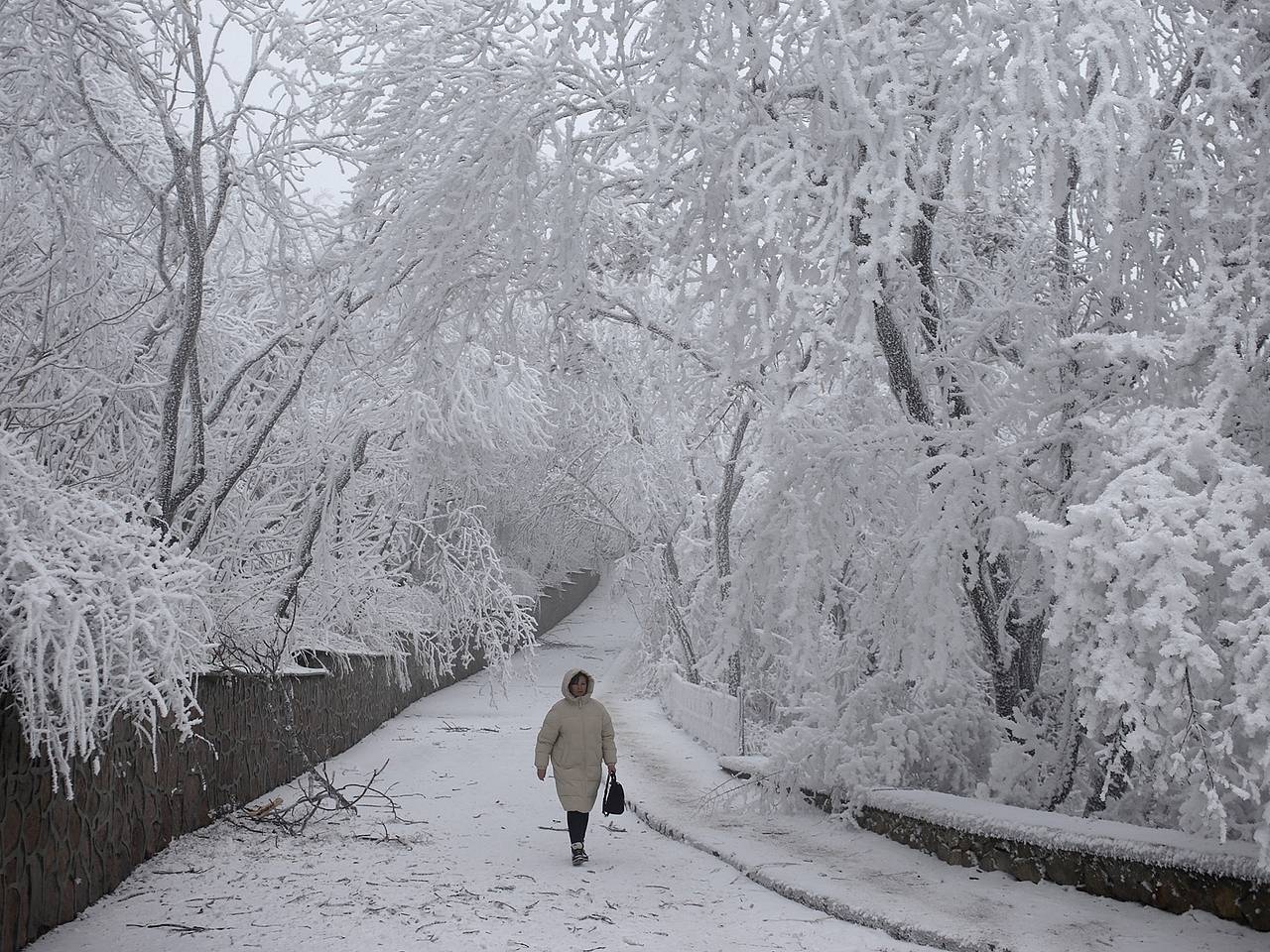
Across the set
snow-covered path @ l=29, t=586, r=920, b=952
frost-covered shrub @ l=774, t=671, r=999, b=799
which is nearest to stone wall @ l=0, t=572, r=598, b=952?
snow-covered path @ l=29, t=586, r=920, b=952

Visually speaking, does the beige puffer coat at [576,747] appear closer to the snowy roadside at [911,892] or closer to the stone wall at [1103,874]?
the snowy roadside at [911,892]

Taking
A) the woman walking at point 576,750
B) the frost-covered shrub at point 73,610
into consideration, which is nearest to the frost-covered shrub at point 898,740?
the woman walking at point 576,750

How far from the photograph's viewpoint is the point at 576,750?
359 inches

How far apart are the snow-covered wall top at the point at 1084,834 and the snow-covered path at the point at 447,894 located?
1.39m

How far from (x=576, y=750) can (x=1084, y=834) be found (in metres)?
3.69

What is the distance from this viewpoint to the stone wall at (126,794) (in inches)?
242

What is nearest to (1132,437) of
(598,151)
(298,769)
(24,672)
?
(598,151)

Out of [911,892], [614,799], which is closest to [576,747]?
[614,799]

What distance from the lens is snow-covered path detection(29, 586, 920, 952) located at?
259 inches

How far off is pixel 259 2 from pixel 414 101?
1685 mm

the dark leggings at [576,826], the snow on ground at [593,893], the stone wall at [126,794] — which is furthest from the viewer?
the dark leggings at [576,826]

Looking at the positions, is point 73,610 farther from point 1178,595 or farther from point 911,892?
point 911,892

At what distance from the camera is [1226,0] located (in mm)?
7484

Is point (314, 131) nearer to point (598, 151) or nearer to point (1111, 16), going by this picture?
point (598, 151)
